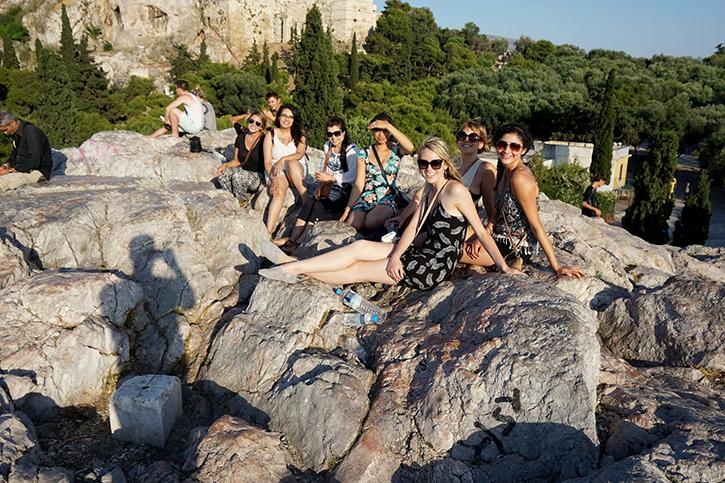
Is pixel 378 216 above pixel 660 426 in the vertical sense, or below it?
Answer: above

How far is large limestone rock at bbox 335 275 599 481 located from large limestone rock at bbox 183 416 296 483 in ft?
1.42

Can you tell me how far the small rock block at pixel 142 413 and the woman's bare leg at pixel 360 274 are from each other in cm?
167

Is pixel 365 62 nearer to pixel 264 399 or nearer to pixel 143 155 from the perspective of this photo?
pixel 143 155

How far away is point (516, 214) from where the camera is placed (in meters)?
4.82

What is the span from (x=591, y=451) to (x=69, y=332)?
4221 mm

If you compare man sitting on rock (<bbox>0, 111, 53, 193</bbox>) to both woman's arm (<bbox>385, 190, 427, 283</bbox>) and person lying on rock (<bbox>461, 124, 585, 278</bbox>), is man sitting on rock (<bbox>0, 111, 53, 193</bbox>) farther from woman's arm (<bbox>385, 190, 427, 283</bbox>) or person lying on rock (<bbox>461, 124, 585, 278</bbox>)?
person lying on rock (<bbox>461, 124, 585, 278</bbox>)

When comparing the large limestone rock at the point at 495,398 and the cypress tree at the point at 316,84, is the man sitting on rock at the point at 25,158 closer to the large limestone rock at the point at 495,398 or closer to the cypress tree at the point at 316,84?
the large limestone rock at the point at 495,398

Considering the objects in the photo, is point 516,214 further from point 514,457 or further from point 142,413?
point 142,413

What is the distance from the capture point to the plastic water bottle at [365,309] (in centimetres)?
452

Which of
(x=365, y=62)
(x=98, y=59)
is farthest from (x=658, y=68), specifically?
(x=98, y=59)

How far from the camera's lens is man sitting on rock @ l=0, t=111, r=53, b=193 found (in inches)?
266

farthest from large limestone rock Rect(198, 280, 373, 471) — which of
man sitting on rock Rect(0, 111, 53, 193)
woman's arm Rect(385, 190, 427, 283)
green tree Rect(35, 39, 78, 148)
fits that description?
green tree Rect(35, 39, 78, 148)

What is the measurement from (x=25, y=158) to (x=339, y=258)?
5.13m

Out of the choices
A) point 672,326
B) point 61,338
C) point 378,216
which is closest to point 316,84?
point 378,216
